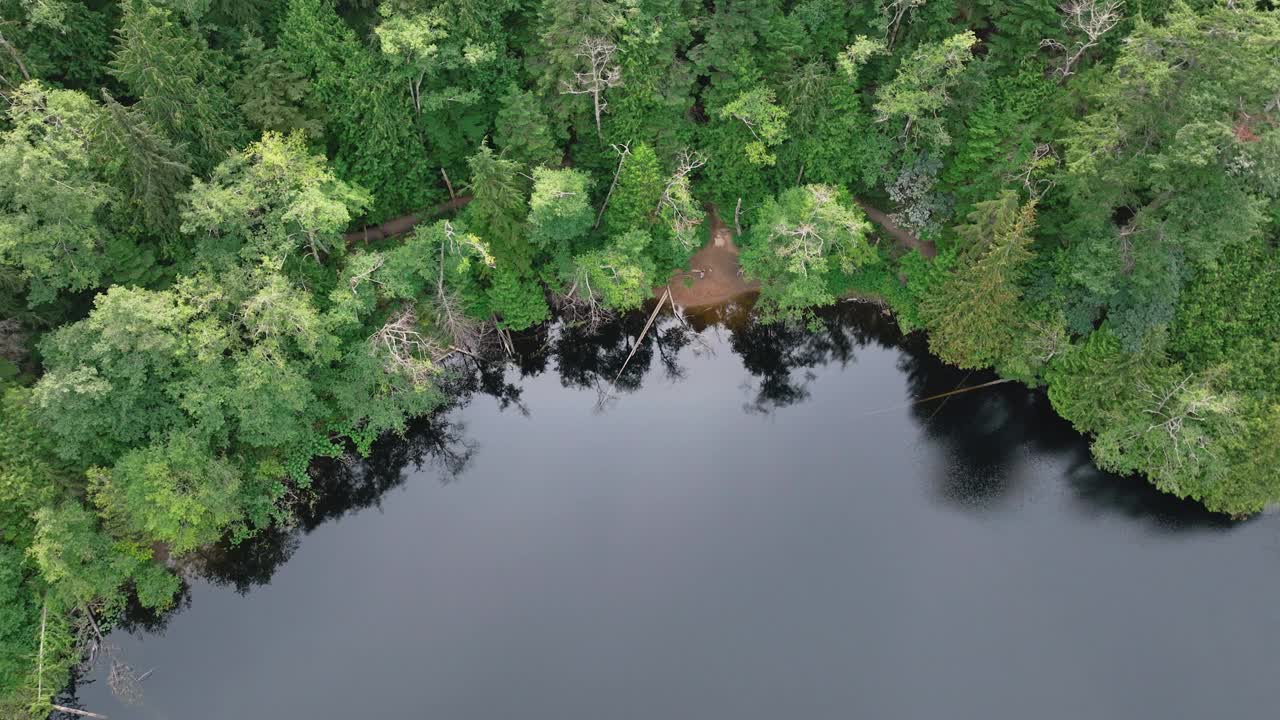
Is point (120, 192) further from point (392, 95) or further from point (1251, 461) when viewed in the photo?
point (1251, 461)

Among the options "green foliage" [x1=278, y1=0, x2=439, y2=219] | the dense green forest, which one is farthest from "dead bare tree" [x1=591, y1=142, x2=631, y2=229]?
"green foliage" [x1=278, y1=0, x2=439, y2=219]

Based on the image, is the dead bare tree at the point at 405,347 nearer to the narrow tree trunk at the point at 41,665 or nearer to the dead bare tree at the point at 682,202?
the dead bare tree at the point at 682,202

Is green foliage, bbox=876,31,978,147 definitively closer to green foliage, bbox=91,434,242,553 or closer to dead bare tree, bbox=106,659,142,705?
green foliage, bbox=91,434,242,553

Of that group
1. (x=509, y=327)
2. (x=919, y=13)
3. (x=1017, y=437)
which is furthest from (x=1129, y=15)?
(x=509, y=327)

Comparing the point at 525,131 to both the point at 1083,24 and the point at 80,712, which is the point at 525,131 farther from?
the point at 80,712

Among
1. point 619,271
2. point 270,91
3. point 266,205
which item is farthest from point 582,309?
point 270,91

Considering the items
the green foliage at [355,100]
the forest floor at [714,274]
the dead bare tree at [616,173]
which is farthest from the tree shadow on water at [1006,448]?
the green foliage at [355,100]
